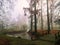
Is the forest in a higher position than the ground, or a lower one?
higher

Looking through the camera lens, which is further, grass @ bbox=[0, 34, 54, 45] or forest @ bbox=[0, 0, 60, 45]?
forest @ bbox=[0, 0, 60, 45]

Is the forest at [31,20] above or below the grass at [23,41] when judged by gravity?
above

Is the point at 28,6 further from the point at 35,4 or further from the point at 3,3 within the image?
the point at 3,3

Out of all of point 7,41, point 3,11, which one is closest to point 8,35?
point 7,41

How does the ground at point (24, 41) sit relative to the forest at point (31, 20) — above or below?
below

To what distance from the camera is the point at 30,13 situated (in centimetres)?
451

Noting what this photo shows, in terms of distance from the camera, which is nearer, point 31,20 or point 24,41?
point 24,41

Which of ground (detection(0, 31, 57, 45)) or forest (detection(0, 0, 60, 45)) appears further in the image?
forest (detection(0, 0, 60, 45))

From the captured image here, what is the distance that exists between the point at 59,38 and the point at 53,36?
6.7 inches

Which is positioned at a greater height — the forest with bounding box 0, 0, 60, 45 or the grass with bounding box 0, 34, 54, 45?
the forest with bounding box 0, 0, 60, 45

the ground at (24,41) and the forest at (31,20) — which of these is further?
the forest at (31,20)

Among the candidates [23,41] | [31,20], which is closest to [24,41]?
[23,41]

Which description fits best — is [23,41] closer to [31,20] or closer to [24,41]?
[24,41]

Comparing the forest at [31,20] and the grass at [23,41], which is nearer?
the grass at [23,41]
